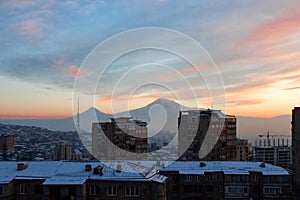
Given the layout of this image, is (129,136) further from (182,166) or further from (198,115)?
(182,166)

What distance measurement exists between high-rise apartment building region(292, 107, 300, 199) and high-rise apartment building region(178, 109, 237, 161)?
1669cm

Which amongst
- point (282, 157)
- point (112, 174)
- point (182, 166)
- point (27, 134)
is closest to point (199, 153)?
point (182, 166)

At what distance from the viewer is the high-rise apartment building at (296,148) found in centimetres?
5492

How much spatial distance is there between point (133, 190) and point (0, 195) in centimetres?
1093

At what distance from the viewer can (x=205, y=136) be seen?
244 ft

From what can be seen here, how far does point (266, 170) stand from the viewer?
143ft

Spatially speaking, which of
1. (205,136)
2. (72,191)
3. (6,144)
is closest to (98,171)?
(72,191)

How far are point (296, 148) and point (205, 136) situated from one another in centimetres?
1933

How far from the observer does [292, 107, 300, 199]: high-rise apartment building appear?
180 feet

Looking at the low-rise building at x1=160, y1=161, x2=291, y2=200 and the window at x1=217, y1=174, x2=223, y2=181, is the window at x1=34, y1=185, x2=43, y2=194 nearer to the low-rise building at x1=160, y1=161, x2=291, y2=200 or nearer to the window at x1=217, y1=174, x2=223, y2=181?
the low-rise building at x1=160, y1=161, x2=291, y2=200

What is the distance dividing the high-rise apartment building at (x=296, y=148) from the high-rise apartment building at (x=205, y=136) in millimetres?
16691

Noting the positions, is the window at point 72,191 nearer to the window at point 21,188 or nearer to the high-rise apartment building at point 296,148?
the window at point 21,188

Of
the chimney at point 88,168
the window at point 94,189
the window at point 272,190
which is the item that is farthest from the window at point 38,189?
the window at point 272,190

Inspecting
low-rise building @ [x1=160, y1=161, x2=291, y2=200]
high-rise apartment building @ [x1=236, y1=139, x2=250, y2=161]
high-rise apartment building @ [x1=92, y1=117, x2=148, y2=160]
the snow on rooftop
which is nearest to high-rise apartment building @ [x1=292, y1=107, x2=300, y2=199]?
low-rise building @ [x1=160, y1=161, x2=291, y2=200]
